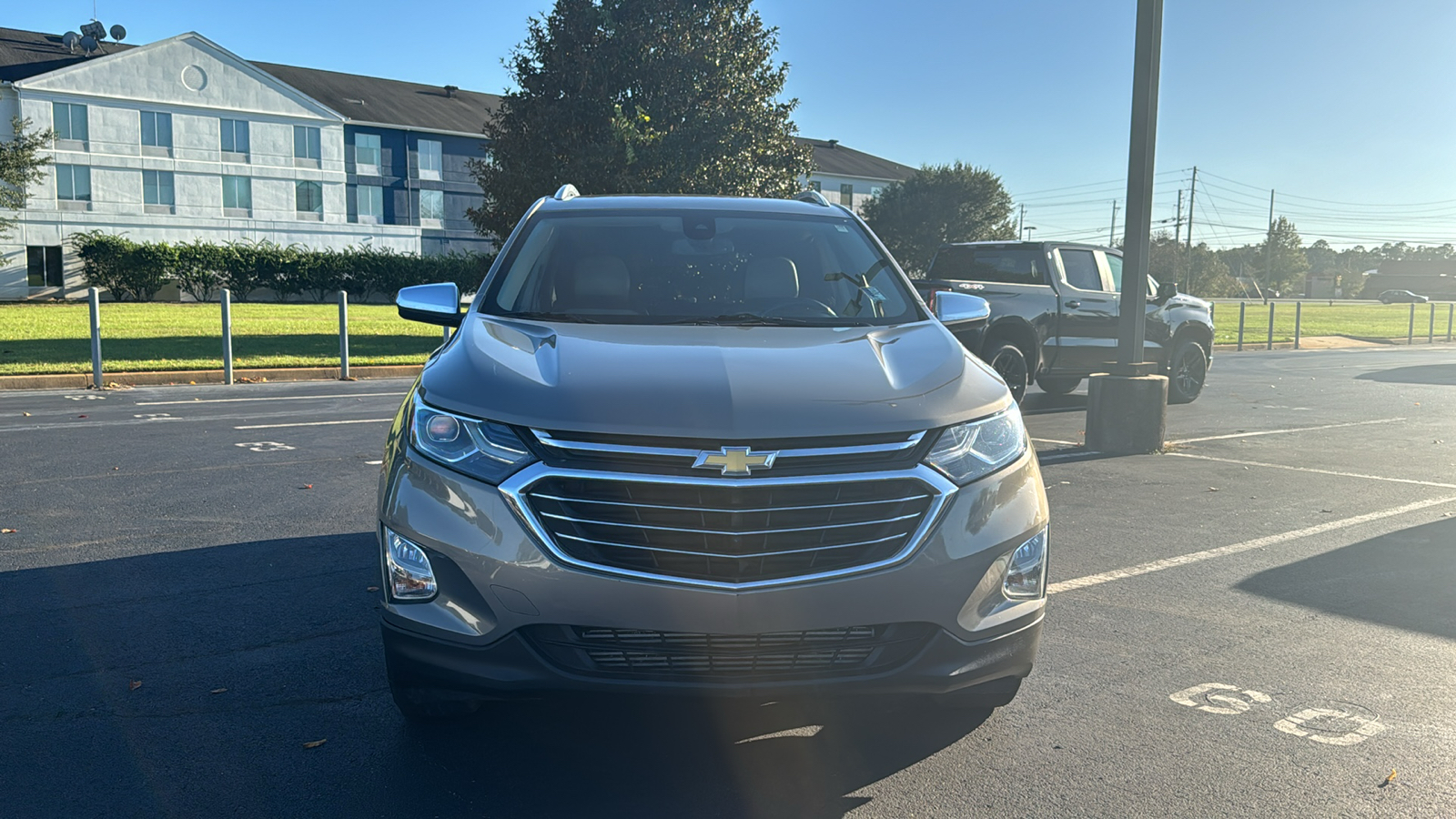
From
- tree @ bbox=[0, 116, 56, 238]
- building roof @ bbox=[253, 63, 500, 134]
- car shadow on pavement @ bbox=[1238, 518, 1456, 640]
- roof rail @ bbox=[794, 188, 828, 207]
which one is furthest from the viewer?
building roof @ bbox=[253, 63, 500, 134]

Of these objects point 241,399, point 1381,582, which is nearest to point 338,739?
point 1381,582

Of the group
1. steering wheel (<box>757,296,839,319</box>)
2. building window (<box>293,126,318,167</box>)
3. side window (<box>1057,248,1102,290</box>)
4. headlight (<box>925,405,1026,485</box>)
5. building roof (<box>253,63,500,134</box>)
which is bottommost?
headlight (<box>925,405,1026,485</box>)

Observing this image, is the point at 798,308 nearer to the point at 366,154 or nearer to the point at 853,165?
the point at 366,154

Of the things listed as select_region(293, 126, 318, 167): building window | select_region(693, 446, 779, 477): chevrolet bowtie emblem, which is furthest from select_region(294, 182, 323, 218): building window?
select_region(693, 446, 779, 477): chevrolet bowtie emblem

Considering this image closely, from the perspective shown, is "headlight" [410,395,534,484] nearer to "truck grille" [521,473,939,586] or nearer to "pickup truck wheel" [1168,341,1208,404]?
"truck grille" [521,473,939,586]

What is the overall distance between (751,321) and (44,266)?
53.3 metres

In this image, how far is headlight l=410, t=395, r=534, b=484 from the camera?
288 cm

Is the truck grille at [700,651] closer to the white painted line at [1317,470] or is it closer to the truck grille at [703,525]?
Result: the truck grille at [703,525]

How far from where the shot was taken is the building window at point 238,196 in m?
54.0

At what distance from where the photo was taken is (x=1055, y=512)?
273 inches

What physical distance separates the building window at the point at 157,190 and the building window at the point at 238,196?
239cm

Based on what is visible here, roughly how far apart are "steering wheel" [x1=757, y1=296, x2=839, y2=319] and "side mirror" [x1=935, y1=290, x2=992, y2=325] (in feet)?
1.64

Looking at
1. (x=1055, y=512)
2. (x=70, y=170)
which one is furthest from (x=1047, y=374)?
(x=70, y=170)

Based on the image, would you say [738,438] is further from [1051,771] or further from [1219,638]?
[1219,638]
